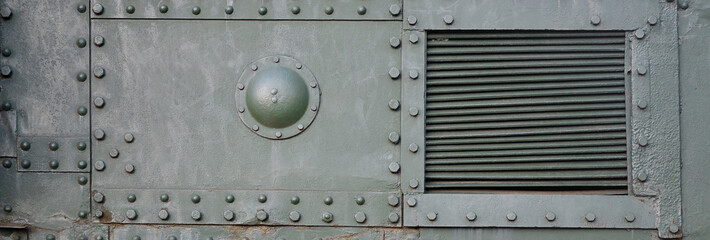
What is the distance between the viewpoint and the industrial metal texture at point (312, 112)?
245cm

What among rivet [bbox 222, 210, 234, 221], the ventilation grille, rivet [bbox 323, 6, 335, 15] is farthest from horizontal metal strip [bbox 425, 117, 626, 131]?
rivet [bbox 222, 210, 234, 221]

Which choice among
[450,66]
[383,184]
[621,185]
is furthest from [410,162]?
[621,185]

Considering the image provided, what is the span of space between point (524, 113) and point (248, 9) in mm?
1140

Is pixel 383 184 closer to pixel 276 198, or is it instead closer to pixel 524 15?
pixel 276 198

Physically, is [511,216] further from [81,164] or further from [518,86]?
[81,164]

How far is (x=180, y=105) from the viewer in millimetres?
2479

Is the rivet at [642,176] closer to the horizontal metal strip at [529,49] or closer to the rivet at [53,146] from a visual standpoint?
the horizontal metal strip at [529,49]

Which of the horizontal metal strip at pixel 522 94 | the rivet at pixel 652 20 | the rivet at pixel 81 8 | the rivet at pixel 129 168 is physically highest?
the rivet at pixel 81 8

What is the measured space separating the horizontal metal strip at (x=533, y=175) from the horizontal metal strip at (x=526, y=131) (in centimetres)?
15

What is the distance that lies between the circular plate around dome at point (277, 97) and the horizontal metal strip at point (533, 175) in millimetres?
534

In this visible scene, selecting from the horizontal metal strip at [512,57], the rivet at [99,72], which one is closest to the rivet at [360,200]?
the horizontal metal strip at [512,57]

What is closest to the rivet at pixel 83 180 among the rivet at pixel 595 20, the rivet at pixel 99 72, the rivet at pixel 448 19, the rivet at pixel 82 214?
the rivet at pixel 82 214

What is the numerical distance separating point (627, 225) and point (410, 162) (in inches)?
33.3

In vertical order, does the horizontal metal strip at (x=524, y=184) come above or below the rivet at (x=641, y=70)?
below
